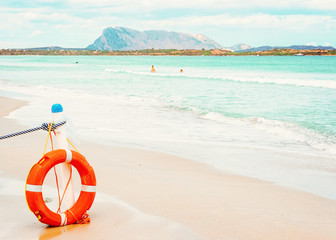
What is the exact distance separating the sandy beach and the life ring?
120 millimetres

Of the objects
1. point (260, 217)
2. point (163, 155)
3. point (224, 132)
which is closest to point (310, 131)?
point (224, 132)

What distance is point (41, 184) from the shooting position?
3.27m

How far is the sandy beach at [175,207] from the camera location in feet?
11.4

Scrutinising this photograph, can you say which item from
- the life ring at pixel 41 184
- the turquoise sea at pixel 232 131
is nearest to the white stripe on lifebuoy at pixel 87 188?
the life ring at pixel 41 184

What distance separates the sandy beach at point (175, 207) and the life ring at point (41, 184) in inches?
4.7

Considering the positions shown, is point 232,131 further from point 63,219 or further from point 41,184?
point 41,184

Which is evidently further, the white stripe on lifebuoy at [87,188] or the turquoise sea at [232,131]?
the turquoise sea at [232,131]

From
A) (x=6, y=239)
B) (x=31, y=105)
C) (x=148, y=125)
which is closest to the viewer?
(x=6, y=239)

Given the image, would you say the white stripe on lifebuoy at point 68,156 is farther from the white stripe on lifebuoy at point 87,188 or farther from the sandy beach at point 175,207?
the sandy beach at point 175,207

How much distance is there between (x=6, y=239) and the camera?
3.30 metres

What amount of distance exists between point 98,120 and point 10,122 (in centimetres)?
224

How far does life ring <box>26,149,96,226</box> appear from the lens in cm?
323

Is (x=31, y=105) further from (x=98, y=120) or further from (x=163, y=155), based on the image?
(x=163, y=155)

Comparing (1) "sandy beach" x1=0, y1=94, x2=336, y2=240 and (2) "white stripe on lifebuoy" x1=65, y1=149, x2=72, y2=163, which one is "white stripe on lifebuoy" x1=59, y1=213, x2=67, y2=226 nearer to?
(1) "sandy beach" x1=0, y1=94, x2=336, y2=240
